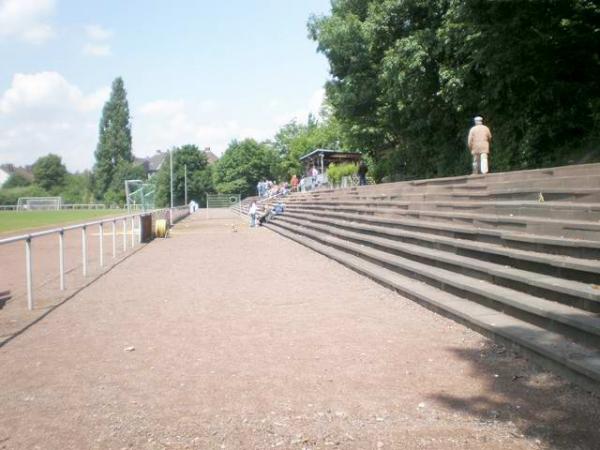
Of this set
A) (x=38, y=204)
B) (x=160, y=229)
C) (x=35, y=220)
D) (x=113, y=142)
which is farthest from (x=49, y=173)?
(x=160, y=229)

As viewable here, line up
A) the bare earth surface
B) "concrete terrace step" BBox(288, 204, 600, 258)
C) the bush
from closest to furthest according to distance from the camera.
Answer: the bare earth surface
"concrete terrace step" BBox(288, 204, 600, 258)
the bush

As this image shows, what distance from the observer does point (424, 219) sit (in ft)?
35.4

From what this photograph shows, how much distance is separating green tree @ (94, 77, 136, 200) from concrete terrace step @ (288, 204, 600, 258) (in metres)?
90.0

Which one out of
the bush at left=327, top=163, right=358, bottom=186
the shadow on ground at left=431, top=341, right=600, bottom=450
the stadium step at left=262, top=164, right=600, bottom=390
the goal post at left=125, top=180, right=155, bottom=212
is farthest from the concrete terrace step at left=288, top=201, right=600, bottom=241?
the bush at left=327, top=163, right=358, bottom=186

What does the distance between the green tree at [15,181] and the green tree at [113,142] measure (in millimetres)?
42868

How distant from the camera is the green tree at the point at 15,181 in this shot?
128 meters

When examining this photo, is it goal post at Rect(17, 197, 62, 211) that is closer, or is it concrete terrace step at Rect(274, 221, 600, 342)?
concrete terrace step at Rect(274, 221, 600, 342)

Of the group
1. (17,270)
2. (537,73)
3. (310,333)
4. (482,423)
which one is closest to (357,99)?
(537,73)

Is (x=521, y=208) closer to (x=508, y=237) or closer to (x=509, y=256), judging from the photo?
(x=508, y=237)

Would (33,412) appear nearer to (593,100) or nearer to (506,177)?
(506,177)

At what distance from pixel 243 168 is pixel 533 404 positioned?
91.3m

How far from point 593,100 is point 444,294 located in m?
10.6

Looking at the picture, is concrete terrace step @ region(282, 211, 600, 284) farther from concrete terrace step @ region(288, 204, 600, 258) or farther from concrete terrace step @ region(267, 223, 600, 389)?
concrete terrace step @ region(267, 223, 600, 389)

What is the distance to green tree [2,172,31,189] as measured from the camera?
128375 millimetres
